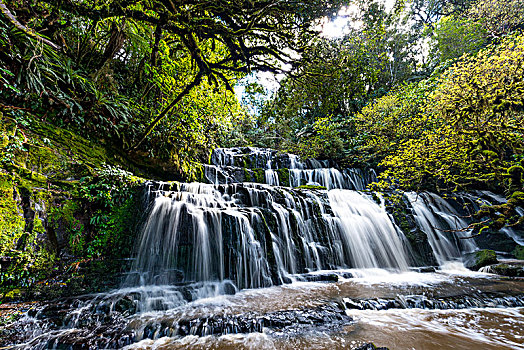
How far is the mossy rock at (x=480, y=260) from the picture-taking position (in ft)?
18.5

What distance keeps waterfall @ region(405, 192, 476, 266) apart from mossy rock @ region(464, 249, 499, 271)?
669 millimetres

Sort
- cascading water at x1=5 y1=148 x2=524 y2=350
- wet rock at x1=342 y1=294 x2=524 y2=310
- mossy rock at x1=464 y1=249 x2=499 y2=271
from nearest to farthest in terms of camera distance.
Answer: cascading water at x1=5 y1=148 x2=524 y2=350 < wet rock at x1=342 y1=294 x2=524 y2=310 < mossy rock at x1=464 y1=249 x2=499 y2=271

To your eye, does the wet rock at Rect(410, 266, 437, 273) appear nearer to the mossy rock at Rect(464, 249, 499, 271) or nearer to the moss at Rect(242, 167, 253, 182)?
the mossy rock at Rect(464, 249, 499, 271)

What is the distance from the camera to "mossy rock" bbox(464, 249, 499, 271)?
18.5ft

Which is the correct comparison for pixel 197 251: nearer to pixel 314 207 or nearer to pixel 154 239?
pixel 154 239

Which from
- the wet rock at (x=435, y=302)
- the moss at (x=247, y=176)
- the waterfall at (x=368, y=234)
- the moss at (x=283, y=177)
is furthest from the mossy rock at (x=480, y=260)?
the moss at (x=247, y=176)

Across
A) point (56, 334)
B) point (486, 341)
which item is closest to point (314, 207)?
point (486, 341)

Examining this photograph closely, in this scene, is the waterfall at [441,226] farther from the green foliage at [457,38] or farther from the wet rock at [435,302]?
the green foliage at [457,38]

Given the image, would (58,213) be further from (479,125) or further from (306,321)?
(479,125)

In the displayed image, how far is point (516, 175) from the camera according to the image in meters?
4.60

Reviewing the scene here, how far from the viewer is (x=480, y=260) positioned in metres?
5.75

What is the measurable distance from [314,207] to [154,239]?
476 centimetres

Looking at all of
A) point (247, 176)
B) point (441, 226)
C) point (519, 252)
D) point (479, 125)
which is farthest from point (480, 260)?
point (247, 176)

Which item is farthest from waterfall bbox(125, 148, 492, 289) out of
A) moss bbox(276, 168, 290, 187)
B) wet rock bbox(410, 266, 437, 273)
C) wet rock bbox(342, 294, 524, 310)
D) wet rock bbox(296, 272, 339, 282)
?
moss bbox(276, 168, 290, 187)
